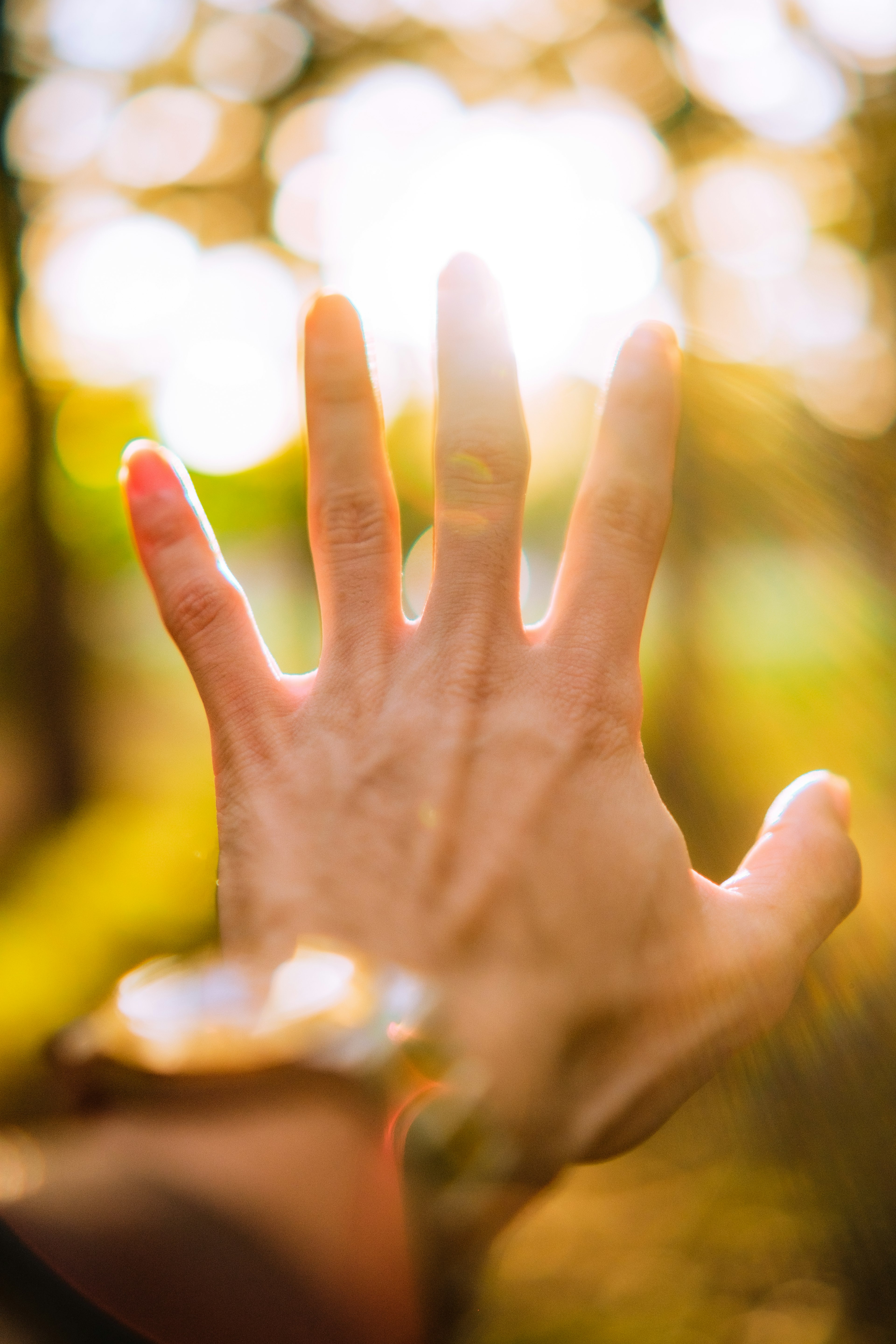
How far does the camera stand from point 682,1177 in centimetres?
287

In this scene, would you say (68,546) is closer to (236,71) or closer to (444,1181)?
(236,71)

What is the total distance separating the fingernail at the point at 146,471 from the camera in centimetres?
141

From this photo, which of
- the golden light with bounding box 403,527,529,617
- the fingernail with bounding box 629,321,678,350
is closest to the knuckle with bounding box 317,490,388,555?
the fingernail with bounding box 629,321,678,350

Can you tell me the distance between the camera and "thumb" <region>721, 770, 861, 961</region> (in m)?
1.21

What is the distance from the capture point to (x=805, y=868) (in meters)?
1.25

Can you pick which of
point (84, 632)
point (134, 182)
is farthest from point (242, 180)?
point (84, 632)

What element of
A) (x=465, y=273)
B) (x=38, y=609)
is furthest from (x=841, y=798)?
(x=38, y=609)

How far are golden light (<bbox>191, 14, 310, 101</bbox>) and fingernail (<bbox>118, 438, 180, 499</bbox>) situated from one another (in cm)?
466

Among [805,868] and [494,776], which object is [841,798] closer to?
[805,868]

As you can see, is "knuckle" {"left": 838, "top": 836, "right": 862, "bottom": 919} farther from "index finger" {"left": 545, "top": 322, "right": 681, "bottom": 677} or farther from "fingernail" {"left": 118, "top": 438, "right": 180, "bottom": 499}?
"fingernail" {"left": 118, "top": 438, "right": 180, "bottom": 499}

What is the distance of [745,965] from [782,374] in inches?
103

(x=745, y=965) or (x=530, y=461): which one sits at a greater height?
(x=530, y=461)

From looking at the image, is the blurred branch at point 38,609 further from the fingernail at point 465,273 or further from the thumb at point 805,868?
the thumb at point 805,868

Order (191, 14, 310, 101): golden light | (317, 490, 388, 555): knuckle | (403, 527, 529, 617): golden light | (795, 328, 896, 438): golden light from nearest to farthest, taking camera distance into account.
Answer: (317, 490, 388, 555): knuckle, (403, 527, 529, 617): golden light, (795, 328, 896, 438): golden light, (191, 14, 310, 101): golden light
